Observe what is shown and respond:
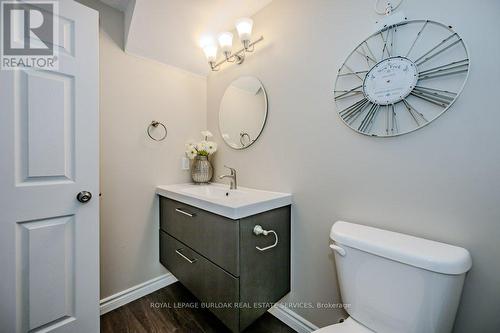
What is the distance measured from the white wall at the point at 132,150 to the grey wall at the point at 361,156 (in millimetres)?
579

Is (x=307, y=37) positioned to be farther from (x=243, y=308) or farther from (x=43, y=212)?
(x=43, y=212)

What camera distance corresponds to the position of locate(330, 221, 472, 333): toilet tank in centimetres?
68

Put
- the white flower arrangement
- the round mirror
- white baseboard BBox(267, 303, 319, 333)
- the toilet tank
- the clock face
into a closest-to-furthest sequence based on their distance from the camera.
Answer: the toilet tank
the clock face
white baseboard BBox(267, 303, 319, 333)
the round mirror
the white flower arrangement

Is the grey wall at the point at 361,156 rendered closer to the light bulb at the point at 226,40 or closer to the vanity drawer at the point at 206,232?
the light bulb at the point at 226,40

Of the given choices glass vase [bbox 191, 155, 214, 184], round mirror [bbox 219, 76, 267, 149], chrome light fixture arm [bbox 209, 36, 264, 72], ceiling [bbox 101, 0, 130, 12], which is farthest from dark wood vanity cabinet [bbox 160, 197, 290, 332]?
ceiling [bbox 101, 0, 130, 12]

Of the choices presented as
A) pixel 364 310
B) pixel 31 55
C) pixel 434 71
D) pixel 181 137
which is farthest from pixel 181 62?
pixel 364 310

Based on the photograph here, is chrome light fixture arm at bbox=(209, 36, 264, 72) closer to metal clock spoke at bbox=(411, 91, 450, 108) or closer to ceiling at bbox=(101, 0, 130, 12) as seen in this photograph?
ceiling at bbox=(101, 0, 130, 12)

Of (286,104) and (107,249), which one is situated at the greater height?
(286,104)

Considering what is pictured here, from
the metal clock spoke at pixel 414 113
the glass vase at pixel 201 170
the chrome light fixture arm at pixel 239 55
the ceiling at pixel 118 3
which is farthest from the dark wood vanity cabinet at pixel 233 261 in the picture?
the ceiling at pixel 118 3

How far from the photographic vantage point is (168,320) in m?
1.35

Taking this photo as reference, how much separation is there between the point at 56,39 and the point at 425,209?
1.88m

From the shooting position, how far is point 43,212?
3.13 ft

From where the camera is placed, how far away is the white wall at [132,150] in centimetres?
142

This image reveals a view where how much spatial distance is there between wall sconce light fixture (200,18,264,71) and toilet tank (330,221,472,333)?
53.7 inches
